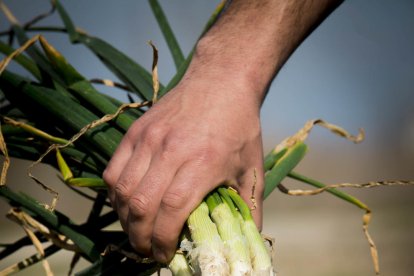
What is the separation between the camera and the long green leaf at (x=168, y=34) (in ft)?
4.38

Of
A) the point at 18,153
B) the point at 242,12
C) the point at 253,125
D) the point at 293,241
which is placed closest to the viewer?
the point at 253,125

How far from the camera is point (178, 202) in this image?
0.75 metres

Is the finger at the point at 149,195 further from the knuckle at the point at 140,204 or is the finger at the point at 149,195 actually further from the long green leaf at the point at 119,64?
the long green leaf at the point at 119,64

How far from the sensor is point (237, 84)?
34.4 inches

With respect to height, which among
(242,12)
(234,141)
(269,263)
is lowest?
(269,263)

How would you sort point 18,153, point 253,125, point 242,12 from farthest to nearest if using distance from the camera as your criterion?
point 18,153
point 242,12
point 253,125

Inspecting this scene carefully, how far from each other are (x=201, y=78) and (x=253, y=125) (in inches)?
4.3

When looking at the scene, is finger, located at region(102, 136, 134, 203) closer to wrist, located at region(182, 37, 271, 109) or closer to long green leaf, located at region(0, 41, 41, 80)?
wrist, located at region(182, 37, 271, 109)

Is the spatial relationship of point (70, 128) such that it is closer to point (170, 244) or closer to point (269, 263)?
point (170, 244)

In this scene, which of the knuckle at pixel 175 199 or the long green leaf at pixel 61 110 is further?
the long green leaf at pixel 61 110

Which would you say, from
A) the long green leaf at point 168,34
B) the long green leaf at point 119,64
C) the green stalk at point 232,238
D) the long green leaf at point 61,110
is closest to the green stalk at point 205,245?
the green stalk at point 232,238

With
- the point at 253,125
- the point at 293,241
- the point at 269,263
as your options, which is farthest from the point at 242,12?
the point at 293,241

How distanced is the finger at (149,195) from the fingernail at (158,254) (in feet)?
0.07

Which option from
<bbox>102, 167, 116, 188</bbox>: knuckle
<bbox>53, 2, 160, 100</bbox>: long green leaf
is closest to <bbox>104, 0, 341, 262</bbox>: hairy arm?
<bbox>102, 167, 116, 188</bbox>: knuckle
